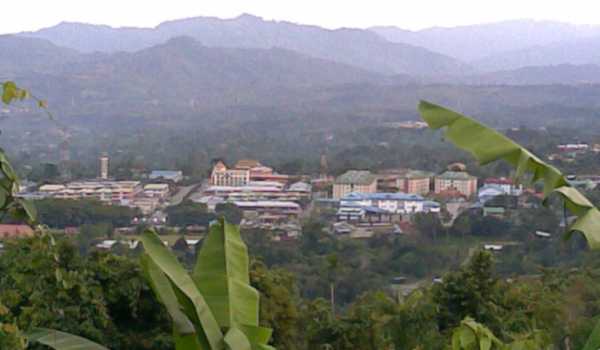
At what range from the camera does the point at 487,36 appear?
215 feet

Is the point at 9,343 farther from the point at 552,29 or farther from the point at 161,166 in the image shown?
the point at 552,29

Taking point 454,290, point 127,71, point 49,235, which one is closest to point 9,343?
point 49,235

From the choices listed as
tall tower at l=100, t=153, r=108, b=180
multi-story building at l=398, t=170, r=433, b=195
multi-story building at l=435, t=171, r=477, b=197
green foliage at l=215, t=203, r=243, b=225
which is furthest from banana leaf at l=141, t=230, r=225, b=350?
tall tower at l=100, t=153, r=108, b=180

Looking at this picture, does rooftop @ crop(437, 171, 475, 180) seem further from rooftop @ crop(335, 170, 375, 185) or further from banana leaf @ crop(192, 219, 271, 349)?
banana leaf @ crop(192, 219, 271, 349)

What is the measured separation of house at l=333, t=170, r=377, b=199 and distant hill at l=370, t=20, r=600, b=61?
45.6 metres

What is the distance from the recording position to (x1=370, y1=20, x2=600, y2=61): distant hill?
63594 mm

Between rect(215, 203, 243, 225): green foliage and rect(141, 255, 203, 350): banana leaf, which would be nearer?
rect(141, 255, 203, 350): banana leaf

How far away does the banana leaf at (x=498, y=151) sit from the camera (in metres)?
1.70

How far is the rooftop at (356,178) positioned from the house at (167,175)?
3786 mm

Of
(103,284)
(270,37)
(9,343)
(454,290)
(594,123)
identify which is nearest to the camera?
(9,343)

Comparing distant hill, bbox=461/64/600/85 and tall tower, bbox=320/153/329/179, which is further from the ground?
distant hill, bbox=461/64/600/85

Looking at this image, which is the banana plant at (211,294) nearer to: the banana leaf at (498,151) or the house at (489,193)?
the banana leaf at (498,151)

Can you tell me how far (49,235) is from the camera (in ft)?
5.37

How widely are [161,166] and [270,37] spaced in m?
35.8
